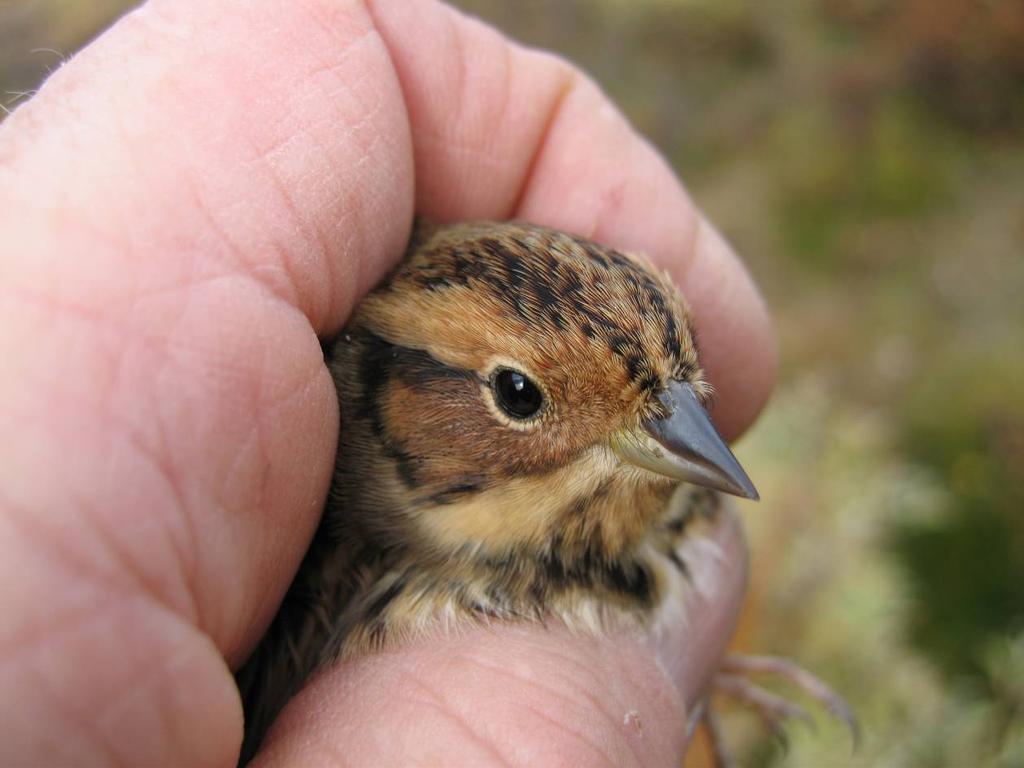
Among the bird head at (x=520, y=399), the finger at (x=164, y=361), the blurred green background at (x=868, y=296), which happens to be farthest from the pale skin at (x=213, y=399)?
the blurred green background at (x=868, y=296)

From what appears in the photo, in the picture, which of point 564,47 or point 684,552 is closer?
point 684,552

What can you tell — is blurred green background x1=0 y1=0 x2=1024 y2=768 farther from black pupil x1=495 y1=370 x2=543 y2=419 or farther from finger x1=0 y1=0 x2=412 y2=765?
black pupil x1=495 y1=370 x2=543 y2=419

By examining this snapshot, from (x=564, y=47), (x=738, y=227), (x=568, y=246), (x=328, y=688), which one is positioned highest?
(x=568, y=246)

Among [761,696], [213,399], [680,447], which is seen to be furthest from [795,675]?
[213,399]

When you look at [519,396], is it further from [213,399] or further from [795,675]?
[795,675]

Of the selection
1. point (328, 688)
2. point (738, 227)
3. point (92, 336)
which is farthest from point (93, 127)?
point (738, 227)

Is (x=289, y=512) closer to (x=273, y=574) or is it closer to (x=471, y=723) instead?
(x=273, y=574)
